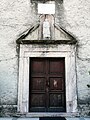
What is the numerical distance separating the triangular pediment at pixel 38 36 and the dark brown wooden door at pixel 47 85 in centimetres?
65

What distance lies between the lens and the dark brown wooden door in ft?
23.0

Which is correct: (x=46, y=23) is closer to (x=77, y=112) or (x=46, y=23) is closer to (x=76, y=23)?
(x=76, y=23)

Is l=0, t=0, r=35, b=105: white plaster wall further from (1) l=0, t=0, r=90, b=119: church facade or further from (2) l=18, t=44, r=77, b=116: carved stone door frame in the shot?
(2) l=18, t=44, r=77, b=116: carved stone door frame

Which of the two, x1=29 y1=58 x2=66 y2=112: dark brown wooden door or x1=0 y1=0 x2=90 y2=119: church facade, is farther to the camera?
x1=29 y1=58 x2=66 y2=112: dark brown wooden door

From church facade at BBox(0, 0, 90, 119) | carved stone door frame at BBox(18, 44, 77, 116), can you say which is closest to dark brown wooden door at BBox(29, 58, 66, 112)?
church facade at BBox(0, 0, 90, 119)

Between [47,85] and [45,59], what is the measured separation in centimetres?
87

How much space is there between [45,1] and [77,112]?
152 inches

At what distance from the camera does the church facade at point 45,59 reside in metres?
6.82

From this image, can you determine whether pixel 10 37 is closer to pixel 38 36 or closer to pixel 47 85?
pixel 38 36

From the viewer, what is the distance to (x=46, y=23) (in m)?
7.06

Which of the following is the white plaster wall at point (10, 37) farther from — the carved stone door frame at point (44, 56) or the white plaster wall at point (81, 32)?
the white plaster wall at point (81, 32)

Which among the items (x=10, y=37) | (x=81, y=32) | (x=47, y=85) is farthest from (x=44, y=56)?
(x=81, y=32)

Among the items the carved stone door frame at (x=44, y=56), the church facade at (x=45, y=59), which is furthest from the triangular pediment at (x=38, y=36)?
the carved stone door frame at (x=44, y=56)

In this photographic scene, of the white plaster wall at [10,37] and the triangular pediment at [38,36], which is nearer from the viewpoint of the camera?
the white plaster wall at [10,37]
